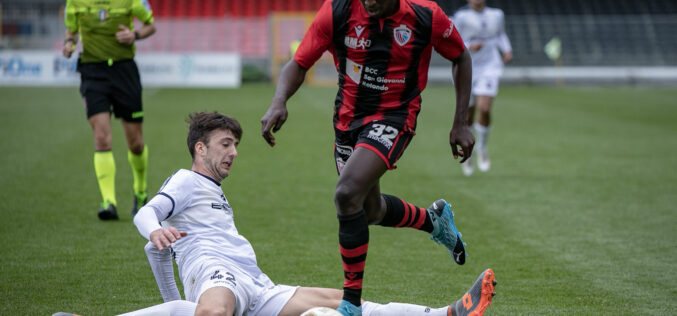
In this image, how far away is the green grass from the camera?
16.3 ft

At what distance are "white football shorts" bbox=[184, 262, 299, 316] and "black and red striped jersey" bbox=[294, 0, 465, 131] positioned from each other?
1146mm

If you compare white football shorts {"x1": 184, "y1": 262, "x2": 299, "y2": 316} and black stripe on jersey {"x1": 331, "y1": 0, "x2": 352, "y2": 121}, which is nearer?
white football shorts {"x1": 184, "y1": 262, "x2": 299, "y2": 316}

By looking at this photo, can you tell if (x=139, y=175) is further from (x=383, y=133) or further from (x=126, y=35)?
(x=383, y=133)

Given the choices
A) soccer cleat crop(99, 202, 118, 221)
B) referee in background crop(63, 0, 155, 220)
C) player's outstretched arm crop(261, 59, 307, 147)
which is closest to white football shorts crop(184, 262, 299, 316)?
player's outstretched arm crop(261, 59, 307, 147)

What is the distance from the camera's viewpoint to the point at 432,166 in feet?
35.9

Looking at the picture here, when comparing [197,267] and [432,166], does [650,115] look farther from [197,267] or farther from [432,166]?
[197,267]

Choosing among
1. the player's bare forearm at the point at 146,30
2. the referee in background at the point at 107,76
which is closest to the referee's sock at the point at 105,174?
the referee in background at the point at 107,76

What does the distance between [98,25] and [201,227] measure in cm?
405

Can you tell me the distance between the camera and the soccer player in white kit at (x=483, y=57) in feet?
34.1

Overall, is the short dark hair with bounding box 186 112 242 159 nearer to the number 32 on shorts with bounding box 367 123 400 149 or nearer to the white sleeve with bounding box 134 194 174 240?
the white sleeve with bounding box 134 194 174 240

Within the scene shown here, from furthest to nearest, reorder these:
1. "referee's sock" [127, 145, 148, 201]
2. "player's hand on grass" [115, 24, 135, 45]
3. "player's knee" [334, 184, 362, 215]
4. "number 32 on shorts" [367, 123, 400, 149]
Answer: "referee's sock" [127, 145, 148, 201] < "player's hand on grass" [115, 24, 135, 45] < "number 32 on shorts" [367, 123, 400, 149] < "player's knee" [334, 184, 362, 215]

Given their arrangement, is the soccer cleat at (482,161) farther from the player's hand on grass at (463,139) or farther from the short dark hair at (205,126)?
the short dark hair at (205,126)

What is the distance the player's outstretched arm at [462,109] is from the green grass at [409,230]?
965mm

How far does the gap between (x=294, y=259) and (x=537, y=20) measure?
2919cm
